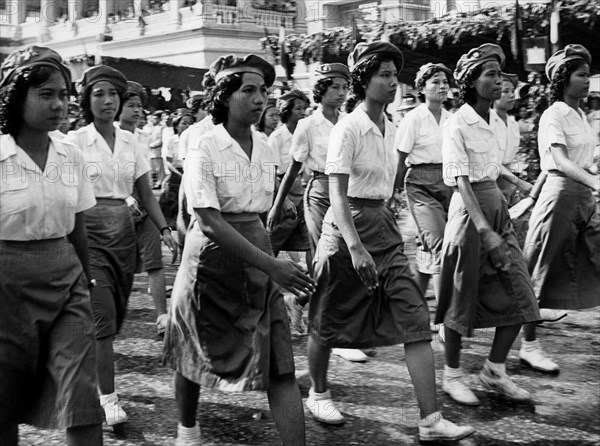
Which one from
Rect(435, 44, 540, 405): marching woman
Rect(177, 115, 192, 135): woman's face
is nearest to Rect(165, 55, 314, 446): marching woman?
Rect(435, 44, 540, 405): marching woman

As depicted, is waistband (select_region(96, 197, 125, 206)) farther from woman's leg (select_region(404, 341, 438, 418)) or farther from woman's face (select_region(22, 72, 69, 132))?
woman's leg (select_region(404, 341, 438, 418))

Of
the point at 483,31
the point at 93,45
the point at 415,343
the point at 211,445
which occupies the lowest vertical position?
the point at 211,445

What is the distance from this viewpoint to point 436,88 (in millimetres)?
6816

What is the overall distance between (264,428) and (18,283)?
1.84 m

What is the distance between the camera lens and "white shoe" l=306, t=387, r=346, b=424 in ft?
14.6

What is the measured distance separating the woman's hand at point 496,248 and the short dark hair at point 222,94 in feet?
5.17

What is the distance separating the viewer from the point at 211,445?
4.19 meters

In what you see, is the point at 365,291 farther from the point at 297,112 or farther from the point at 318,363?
the point at 297,112

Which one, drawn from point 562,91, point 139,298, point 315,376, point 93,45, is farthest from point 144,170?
point 93,45

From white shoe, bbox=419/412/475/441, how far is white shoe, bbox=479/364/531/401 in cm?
81

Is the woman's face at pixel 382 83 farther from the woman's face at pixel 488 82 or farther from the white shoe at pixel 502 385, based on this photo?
the white shoe at pixel 502 385

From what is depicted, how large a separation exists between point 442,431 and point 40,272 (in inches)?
79.7

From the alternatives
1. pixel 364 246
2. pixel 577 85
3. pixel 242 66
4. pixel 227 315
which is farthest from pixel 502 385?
pixel 242 66

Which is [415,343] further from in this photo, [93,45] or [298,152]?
[93,45]
